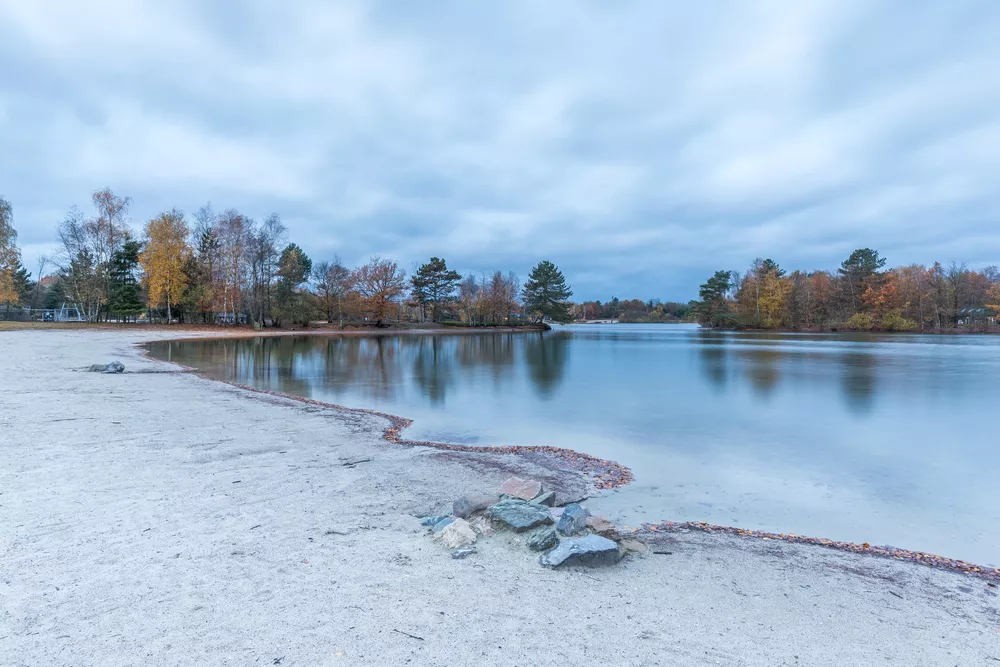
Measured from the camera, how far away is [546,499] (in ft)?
16.0

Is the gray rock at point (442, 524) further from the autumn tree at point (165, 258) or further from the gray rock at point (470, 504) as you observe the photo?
the autumn tree at point (165, 258)

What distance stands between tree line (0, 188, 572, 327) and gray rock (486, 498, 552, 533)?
4501cm

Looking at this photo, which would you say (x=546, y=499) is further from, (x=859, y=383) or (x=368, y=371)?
(x=859, y=383)

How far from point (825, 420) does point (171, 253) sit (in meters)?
49.7

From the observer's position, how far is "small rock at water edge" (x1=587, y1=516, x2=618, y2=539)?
404 centimetres

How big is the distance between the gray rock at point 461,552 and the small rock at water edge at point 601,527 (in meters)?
1.06

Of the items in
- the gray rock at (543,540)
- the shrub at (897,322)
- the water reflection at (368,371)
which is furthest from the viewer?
the shrub at (897,322)

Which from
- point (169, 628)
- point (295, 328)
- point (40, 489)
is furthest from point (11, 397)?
point (295, 328)

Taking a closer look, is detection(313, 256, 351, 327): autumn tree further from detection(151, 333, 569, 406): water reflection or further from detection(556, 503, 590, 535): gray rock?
detection(556, 503, 590, 535): gray rock

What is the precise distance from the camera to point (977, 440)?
8891mm

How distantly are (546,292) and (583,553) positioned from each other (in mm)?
71576

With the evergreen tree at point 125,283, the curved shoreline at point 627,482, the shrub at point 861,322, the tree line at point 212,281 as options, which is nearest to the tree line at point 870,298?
the shrub at point 861,322

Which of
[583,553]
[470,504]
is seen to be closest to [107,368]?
[470,504]

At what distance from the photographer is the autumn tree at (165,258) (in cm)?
4238
